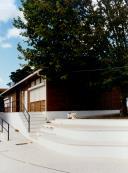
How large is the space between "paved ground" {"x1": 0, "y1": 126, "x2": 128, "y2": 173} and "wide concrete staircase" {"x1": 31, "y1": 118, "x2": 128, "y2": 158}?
0.56 meters

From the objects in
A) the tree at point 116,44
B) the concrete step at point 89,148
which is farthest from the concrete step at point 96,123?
the tree at point 116,44

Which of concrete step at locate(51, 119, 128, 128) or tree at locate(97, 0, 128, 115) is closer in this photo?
concrete step at locate(51, 119, 128, 128)

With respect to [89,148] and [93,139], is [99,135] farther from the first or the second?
[89,148]

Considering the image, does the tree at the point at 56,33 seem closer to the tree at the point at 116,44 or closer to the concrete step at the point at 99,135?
the tree at the point at 116,44

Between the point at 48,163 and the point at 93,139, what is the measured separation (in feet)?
9.63

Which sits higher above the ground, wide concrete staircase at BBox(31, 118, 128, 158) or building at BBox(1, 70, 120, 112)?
building at BBox(1, 70, 120, 112)

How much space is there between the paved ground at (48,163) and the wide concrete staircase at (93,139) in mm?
557

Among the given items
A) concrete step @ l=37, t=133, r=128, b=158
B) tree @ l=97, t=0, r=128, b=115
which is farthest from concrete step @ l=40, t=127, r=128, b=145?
tree @ l=97, t=0, r=128, b=115

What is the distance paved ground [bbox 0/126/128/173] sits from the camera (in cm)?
1195

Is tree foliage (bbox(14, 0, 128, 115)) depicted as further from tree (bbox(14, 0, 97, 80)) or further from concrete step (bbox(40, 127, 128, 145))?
concrete step (bbox(40, 127, 128, 145))

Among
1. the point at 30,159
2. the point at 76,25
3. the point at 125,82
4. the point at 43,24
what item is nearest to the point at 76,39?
the point at 76,25

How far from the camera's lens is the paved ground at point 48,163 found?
39.2 feet

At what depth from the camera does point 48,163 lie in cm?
1325

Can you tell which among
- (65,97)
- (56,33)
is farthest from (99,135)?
(65,97)
